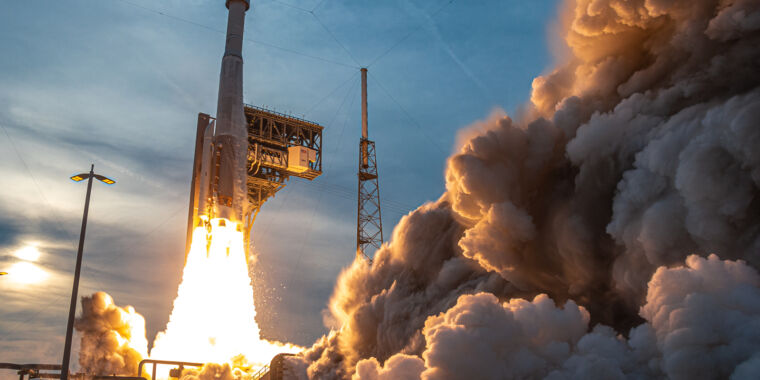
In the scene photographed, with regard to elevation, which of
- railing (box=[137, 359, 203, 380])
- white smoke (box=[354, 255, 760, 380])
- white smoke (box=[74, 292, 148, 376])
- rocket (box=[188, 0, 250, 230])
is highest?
rocket (box=[188, 0, 250, 230])

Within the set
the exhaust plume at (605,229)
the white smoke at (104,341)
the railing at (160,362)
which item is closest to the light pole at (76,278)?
the exhaust plume at (605,229)

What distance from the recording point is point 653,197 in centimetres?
2064

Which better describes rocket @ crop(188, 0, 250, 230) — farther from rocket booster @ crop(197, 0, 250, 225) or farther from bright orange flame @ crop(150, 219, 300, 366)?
bright orange flame @ crop(150, 219, 300, 366)

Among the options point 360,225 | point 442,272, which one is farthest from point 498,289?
point 360,225

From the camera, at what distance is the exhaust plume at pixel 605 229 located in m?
17.7

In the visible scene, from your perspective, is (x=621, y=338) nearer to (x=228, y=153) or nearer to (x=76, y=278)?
(x=76, y=278)

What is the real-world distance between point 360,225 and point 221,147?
1621cm

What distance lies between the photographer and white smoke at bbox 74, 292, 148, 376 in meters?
51.6

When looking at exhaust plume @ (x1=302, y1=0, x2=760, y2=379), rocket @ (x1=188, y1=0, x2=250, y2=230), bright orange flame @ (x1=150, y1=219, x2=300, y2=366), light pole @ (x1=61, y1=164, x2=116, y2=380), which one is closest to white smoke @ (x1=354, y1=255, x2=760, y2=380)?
exhaust plume @ (x1=302, y1=0, x2=760, y2=379)

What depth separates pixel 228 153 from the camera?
52.4 m

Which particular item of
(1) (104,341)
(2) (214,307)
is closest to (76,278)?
(2) (214,307)

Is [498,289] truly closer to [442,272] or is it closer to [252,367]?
[442,272]

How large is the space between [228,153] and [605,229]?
118 feet

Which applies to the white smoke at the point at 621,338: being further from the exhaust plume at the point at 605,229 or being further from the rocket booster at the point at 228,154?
the rocket booster at the point at 228,154
